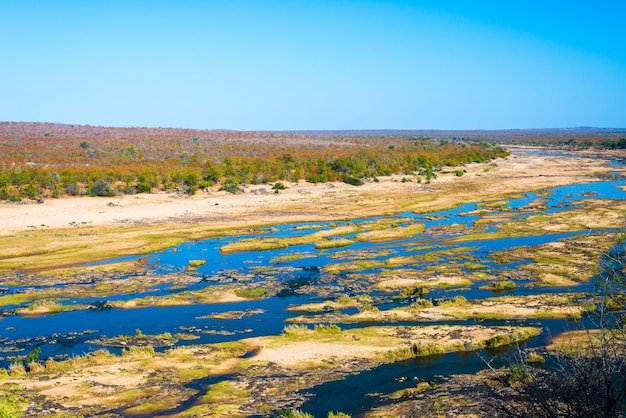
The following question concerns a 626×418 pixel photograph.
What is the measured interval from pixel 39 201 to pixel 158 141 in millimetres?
60987

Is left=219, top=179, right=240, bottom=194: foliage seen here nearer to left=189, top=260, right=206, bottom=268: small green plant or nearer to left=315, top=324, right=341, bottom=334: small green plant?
left=189, top=260, right=206, bottom=268: small green plant

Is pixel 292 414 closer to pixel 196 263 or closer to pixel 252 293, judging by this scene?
pixel 252 293

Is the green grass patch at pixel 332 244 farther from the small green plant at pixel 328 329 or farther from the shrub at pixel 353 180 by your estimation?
the shrub at pixel 353 180

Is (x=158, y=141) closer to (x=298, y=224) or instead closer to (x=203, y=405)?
(x=298, y=224)

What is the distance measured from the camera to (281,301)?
24.6m

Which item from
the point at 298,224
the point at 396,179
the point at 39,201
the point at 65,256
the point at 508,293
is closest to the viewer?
the point at 508,293

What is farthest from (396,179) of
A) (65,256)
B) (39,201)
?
(65,256)

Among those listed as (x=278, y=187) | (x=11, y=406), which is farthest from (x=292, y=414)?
(x=278, y=187)

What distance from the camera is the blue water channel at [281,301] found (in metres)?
16.8

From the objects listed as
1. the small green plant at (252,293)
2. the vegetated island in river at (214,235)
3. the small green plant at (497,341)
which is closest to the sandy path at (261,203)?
the vegetated island in river at (214,235)

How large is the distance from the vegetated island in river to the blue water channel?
2.22ft

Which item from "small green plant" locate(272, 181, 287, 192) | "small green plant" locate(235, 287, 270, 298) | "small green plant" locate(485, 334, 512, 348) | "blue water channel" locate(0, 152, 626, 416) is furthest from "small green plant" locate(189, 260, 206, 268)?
"small green plant" locate(272, 181, 287, 192)

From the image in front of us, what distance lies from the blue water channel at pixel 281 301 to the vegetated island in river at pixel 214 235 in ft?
2.22

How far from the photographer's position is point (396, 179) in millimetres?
74000
